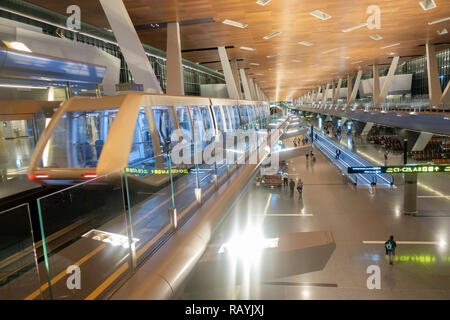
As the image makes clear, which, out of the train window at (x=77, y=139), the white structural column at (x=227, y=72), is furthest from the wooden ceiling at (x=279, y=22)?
the train window at (x=77, y=139)

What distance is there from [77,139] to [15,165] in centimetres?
698

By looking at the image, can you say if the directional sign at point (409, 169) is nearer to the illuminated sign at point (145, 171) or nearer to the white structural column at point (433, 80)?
the illuminated sign at point (145, 171)

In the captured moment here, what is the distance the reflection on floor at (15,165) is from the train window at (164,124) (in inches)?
213

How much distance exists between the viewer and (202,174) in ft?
18.6

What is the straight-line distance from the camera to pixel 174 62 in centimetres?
1568

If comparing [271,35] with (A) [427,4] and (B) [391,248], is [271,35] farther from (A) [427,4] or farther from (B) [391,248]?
(B) [391,248]

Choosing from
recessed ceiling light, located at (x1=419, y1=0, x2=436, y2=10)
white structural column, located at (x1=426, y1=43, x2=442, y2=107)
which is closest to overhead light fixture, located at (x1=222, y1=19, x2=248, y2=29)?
recessed ceiling light, located at (x1=419, y1=0, x2=436, y2=10)

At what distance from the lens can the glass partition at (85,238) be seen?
2414 mm

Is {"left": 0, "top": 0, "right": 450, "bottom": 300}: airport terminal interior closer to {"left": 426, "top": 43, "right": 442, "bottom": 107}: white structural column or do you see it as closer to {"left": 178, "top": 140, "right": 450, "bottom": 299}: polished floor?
{"left": 178, "top": 140, "right": 450, "bottom": 299}: polished floor

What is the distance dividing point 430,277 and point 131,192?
11.7 meters

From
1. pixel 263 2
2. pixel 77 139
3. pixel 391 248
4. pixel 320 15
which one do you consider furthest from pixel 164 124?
pixel 320 15

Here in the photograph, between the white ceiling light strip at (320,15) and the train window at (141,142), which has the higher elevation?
the white ceiling light strip at (320,15)

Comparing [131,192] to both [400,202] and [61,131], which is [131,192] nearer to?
[61,131]

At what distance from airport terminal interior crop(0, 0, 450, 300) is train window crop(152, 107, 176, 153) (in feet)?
0.21
